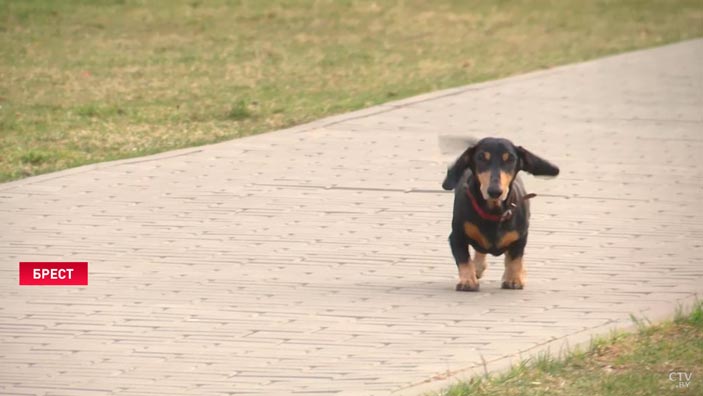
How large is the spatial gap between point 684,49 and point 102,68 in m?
8.09

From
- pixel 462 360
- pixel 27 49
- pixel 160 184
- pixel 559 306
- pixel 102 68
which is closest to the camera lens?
pixel 462 360

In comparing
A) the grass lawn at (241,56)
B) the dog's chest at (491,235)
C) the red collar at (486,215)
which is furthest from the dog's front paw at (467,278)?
the grass lawn at (241,56)

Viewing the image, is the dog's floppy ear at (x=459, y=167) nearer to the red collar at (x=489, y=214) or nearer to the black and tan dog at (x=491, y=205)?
the black and tan dog at (x=491, y=205)

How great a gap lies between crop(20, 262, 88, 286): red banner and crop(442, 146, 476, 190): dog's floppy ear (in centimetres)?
210

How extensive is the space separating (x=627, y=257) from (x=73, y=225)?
3.55 m

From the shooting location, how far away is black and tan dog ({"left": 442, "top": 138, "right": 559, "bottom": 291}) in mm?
8031

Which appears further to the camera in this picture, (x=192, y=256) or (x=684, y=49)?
(x=684, y=49)

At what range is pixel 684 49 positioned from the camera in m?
21.2

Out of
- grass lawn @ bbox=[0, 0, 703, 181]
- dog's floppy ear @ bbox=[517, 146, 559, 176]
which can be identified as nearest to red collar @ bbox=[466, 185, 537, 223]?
dog's floppy ear @ bbox=[517, 146, 559, 176]

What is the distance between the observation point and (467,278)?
8.33m

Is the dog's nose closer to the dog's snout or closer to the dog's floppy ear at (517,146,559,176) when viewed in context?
the dog's snout

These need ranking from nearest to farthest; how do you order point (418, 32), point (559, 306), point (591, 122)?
point (559, 306), point (591, 122), point (418, 32)

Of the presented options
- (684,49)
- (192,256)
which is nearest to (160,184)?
(192,256)

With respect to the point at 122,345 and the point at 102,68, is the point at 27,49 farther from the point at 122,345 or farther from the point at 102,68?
the point at 122,345
